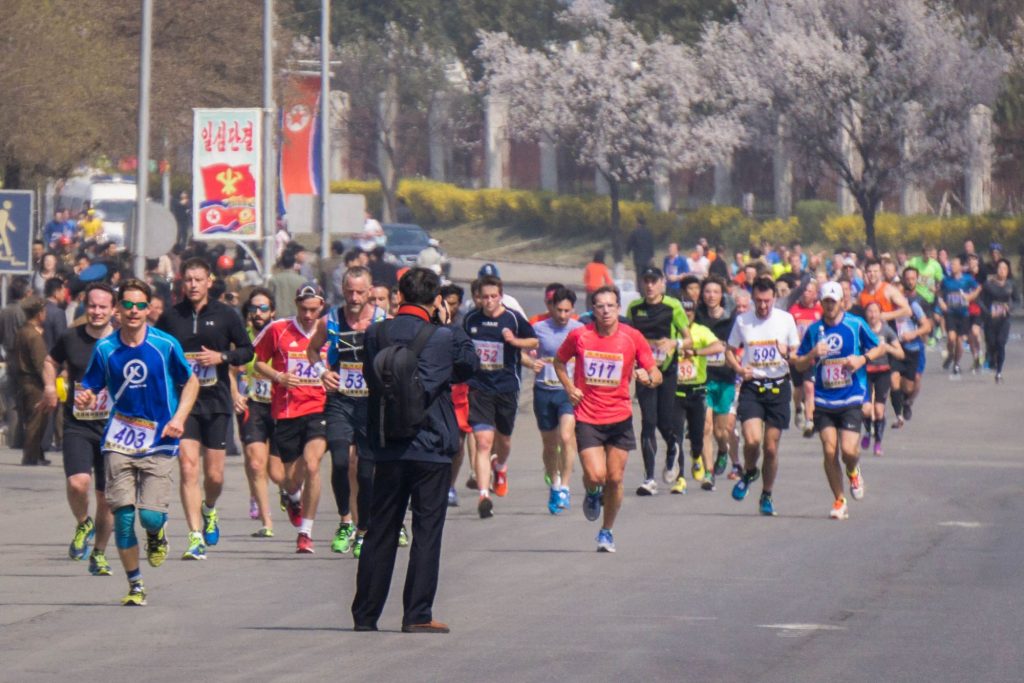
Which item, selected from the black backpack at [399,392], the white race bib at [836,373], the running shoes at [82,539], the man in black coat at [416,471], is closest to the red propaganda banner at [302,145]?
the white race bib at [836,373]

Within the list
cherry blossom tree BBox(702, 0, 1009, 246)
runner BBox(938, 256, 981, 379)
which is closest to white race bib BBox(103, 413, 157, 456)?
runner BBox(938, 256, 981, 379)

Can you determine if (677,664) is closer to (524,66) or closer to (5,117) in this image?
(5,117)

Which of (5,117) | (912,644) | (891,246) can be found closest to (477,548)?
(912,644)

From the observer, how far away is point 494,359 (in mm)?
15500

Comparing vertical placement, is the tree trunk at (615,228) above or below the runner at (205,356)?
above

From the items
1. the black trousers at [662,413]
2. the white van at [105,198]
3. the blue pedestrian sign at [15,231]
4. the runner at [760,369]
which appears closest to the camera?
the runner at [760,369]

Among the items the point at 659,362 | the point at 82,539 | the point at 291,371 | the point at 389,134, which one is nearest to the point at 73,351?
the point at 82,539

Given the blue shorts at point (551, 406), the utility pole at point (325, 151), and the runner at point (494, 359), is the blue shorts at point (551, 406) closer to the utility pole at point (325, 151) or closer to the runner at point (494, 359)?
the runner at point (494, 359)

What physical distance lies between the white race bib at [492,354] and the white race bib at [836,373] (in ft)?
7.99

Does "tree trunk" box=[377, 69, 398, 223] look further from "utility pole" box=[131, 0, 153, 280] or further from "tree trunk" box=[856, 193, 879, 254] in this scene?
"utility pole" box=[131, 0, 153, 280]

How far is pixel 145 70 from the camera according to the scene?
24.6 m

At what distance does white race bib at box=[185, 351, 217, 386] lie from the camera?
12625 millimetres

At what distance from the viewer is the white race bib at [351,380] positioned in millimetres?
12477

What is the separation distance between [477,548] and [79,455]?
2.71 metres
